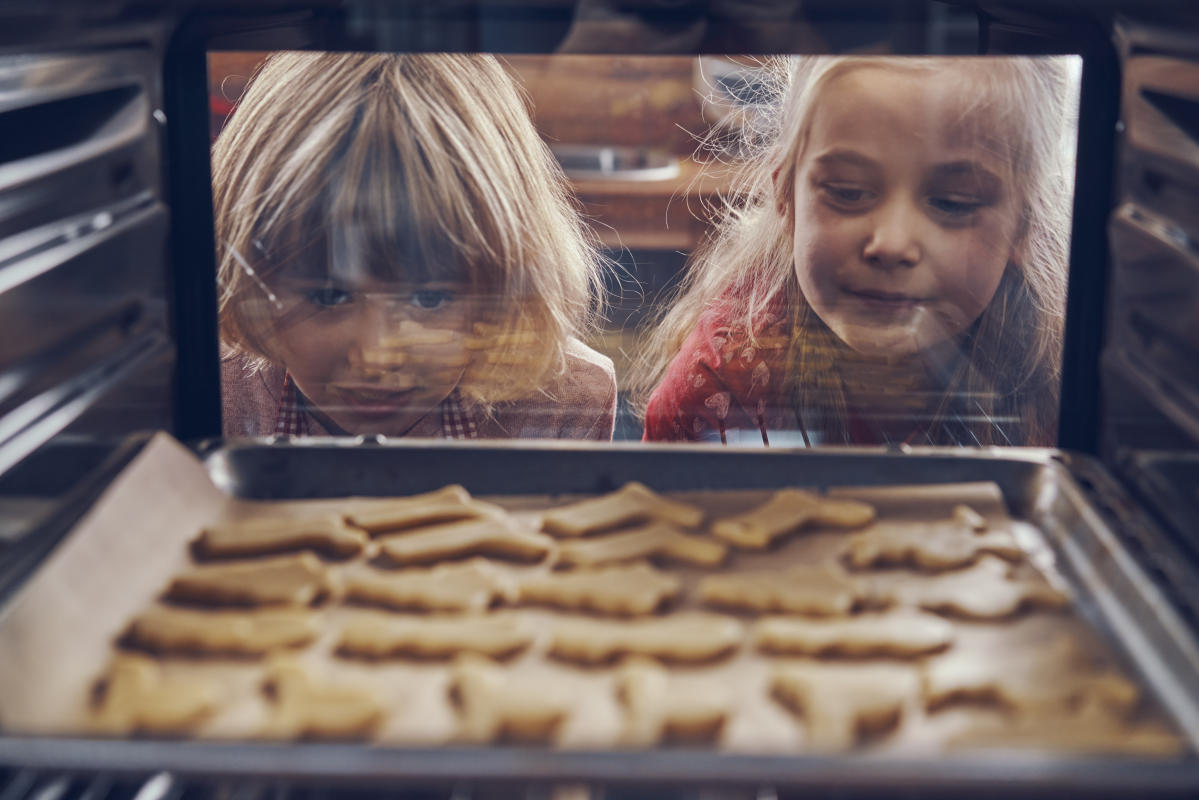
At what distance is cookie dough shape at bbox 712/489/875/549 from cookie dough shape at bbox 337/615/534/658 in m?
0.30

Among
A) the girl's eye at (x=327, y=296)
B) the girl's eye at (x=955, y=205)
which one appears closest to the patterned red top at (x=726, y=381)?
the girl's eye at (x=955, y=205)

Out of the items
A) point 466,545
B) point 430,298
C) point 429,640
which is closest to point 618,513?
point 466,545

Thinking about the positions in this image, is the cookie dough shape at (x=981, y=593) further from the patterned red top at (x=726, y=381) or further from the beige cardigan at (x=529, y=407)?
the beige cardigan at (x=529, y=407)

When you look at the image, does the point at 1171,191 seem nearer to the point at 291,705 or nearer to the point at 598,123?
the point at 598,123

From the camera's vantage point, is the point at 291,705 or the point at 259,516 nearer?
the point at 291,705

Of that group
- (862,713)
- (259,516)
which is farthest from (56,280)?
(862,713)

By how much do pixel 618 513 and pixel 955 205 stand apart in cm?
62

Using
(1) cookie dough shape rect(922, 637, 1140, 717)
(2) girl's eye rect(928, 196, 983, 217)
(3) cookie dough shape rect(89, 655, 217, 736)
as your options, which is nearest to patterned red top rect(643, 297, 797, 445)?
(2) girl's eye rect(928, 196, 983, 217)

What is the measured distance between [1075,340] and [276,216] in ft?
3.39

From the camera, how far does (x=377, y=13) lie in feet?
3.96

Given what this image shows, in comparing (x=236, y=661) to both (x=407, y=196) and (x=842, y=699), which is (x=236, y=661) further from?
(x=407, y=196)

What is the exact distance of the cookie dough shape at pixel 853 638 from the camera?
1.04m

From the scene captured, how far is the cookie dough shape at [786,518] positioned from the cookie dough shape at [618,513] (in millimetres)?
45

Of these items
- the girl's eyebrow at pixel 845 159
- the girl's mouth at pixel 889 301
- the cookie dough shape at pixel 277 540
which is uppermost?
the girl's eyebrow at pixel 845 159
